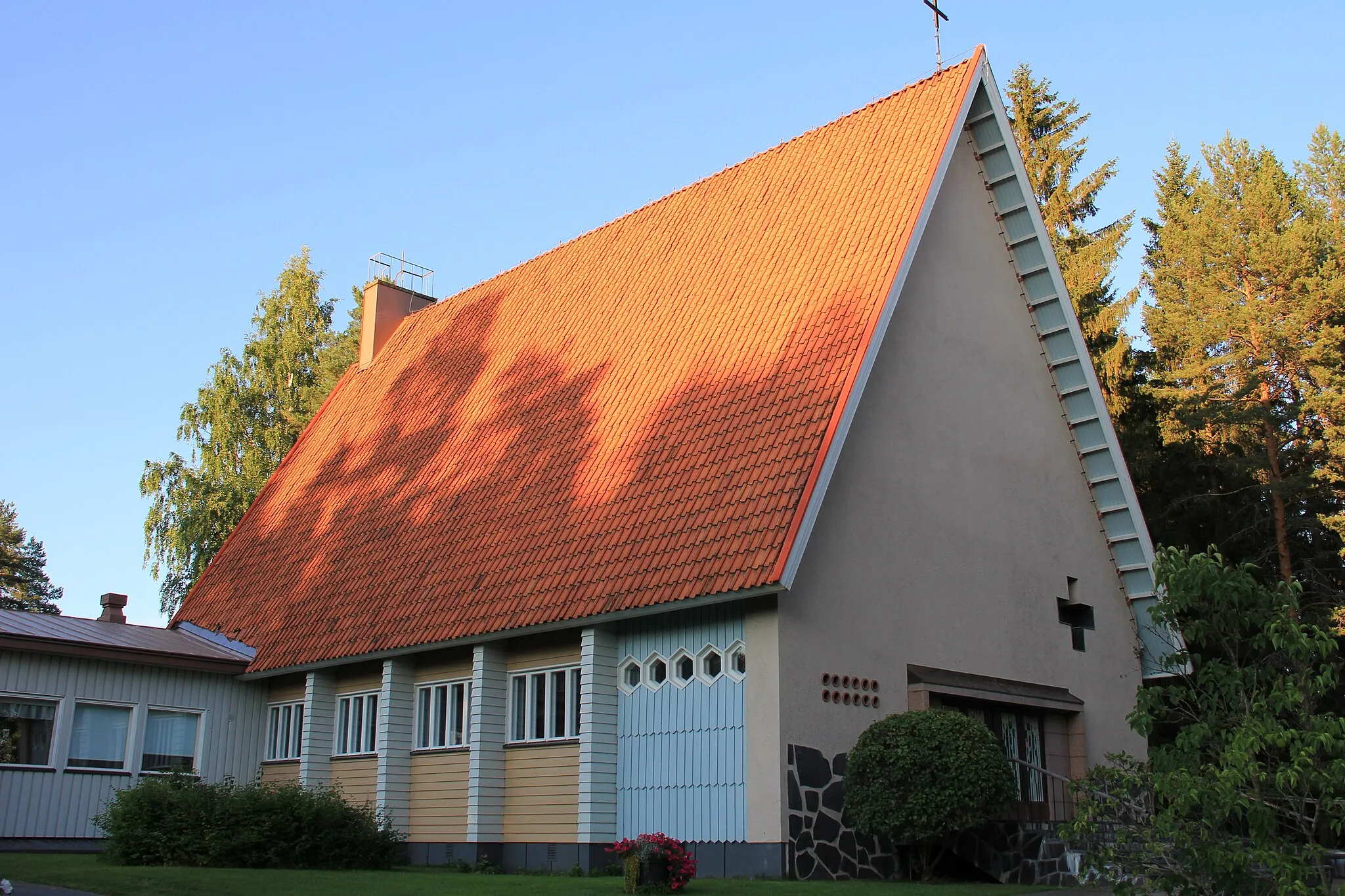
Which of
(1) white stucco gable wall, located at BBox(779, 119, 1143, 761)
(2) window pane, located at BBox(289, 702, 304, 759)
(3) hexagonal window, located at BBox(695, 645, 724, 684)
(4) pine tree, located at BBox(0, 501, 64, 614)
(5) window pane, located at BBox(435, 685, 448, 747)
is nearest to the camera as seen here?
(3) hexagonal window, located at BBox(695, 645, 724, 684)

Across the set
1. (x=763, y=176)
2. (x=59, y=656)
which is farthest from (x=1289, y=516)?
(x=59, y=656)

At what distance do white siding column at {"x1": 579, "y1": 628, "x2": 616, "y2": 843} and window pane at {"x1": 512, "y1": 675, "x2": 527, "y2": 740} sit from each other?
4.24ft

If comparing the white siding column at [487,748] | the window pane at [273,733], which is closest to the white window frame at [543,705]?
the white siding column at [487,748]

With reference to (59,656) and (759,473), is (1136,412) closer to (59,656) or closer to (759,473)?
(759,473)

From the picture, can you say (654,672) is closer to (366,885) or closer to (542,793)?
(542,793)

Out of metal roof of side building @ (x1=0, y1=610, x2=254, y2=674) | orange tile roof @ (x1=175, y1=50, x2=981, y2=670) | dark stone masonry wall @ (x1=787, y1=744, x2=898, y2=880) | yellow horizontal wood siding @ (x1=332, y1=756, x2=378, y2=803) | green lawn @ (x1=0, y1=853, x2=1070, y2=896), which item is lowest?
green lawn @ (x1=0, y1=853, x2=1070, y2=896)

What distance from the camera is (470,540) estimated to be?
59.8ft

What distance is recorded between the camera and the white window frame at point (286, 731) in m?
20.6

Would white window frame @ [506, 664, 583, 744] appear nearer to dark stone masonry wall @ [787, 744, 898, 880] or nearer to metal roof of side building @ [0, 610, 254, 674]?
dark stone masonry wall @ [787, 744, 898, 880]

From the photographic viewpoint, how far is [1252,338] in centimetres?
2944

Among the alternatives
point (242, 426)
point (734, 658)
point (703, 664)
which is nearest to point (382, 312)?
point (242, 426)

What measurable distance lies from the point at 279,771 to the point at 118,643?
11.0ft

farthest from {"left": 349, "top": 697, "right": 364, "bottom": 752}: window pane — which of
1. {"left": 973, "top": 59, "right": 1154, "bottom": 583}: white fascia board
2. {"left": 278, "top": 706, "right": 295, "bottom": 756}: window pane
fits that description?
{"left": 973, "top": 59, "right": 1154, "bottom": 583}: white fascia board

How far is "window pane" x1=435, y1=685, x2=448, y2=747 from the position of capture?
1788cm
